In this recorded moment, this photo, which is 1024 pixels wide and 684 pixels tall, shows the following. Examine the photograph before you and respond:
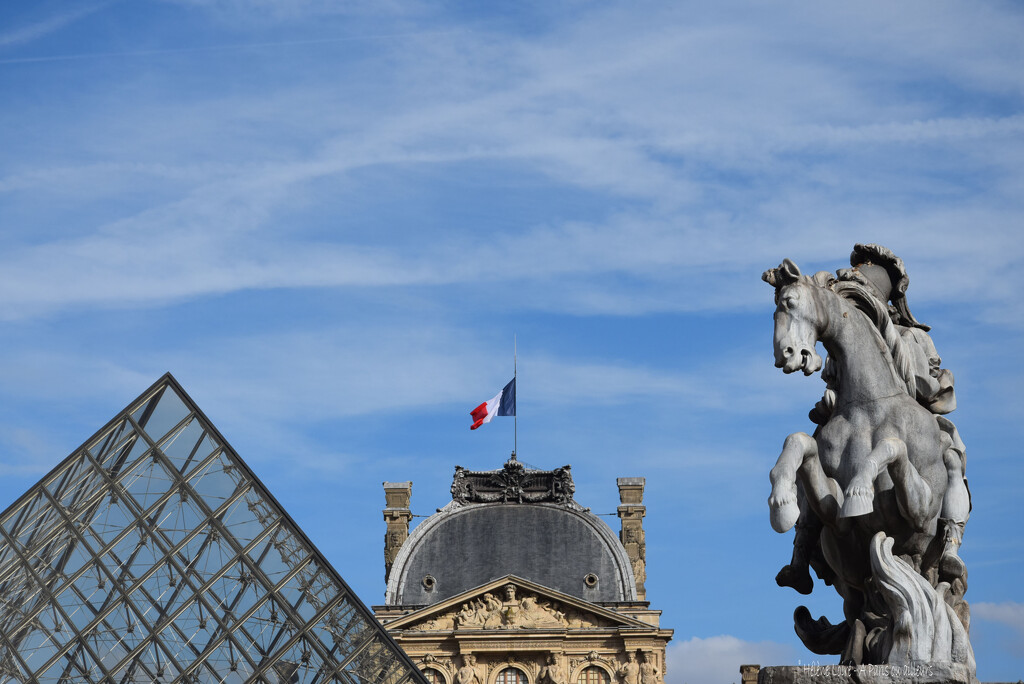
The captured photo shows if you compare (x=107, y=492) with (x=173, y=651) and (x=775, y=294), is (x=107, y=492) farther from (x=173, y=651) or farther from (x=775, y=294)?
(x=775, y=294)

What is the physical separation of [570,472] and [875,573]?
2219 inches

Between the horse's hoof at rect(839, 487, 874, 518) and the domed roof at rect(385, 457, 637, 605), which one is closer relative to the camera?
the horse's hoof at rect(839, 487, 874, 518)

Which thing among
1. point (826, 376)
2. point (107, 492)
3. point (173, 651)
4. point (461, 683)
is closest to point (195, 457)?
point (107, 492)

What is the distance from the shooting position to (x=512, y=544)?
61.7 meters

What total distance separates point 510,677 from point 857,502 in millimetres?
54324

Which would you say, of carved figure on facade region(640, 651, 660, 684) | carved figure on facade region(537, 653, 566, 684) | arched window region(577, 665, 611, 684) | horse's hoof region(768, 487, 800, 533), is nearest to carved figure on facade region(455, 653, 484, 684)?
carved figure on facade region(537, 653, 566, 684)

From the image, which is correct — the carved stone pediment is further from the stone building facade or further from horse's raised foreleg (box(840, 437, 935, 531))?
horse's raised foreleg (box(840, 437, 935, 531))

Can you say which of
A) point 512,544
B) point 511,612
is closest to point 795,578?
point 511,612

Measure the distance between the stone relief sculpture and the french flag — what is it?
→ 5636 cm

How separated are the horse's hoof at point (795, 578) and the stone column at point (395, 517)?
2261 inches

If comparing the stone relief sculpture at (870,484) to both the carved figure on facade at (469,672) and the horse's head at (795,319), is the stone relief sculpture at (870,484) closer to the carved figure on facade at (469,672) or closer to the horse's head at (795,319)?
the horse's head at (795,319)

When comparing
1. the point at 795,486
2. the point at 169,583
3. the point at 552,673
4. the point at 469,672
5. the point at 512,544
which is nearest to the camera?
the point at 795,486

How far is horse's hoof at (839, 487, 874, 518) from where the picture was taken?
5.93 m

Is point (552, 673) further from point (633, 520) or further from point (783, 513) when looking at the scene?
point (783, 513)
